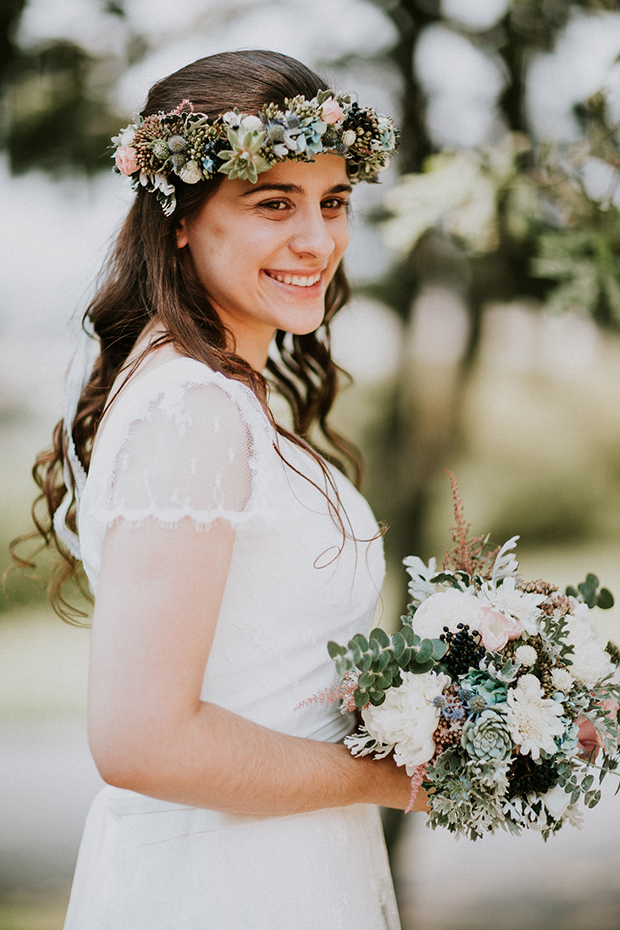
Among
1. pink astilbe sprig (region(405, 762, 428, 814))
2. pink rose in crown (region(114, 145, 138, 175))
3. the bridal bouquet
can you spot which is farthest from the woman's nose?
pink astilbe sprig (region(405, 762, 428, 814))

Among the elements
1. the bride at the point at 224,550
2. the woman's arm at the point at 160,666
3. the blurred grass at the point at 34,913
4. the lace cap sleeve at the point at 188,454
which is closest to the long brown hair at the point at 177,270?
the bride at the point at 224,550

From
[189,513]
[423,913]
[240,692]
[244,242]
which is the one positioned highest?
[244,242]

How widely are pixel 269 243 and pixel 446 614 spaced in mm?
717

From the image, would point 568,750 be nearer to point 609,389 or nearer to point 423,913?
point 609,389

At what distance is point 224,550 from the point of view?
111cm

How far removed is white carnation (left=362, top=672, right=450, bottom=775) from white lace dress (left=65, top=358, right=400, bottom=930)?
16 cm

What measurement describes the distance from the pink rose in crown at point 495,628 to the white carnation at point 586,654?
6.2 inches

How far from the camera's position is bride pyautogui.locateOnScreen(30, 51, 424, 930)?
1.08m

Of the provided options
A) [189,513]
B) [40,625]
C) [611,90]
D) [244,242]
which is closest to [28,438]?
[40,625]

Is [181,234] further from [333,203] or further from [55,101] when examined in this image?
[55,101]

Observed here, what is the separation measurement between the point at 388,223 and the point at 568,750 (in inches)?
83.7

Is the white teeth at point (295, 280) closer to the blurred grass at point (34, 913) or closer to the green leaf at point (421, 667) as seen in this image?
the green leaf at point (421, 667)

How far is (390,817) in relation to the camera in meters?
3.13

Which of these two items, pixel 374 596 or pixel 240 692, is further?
pixel 374 596
